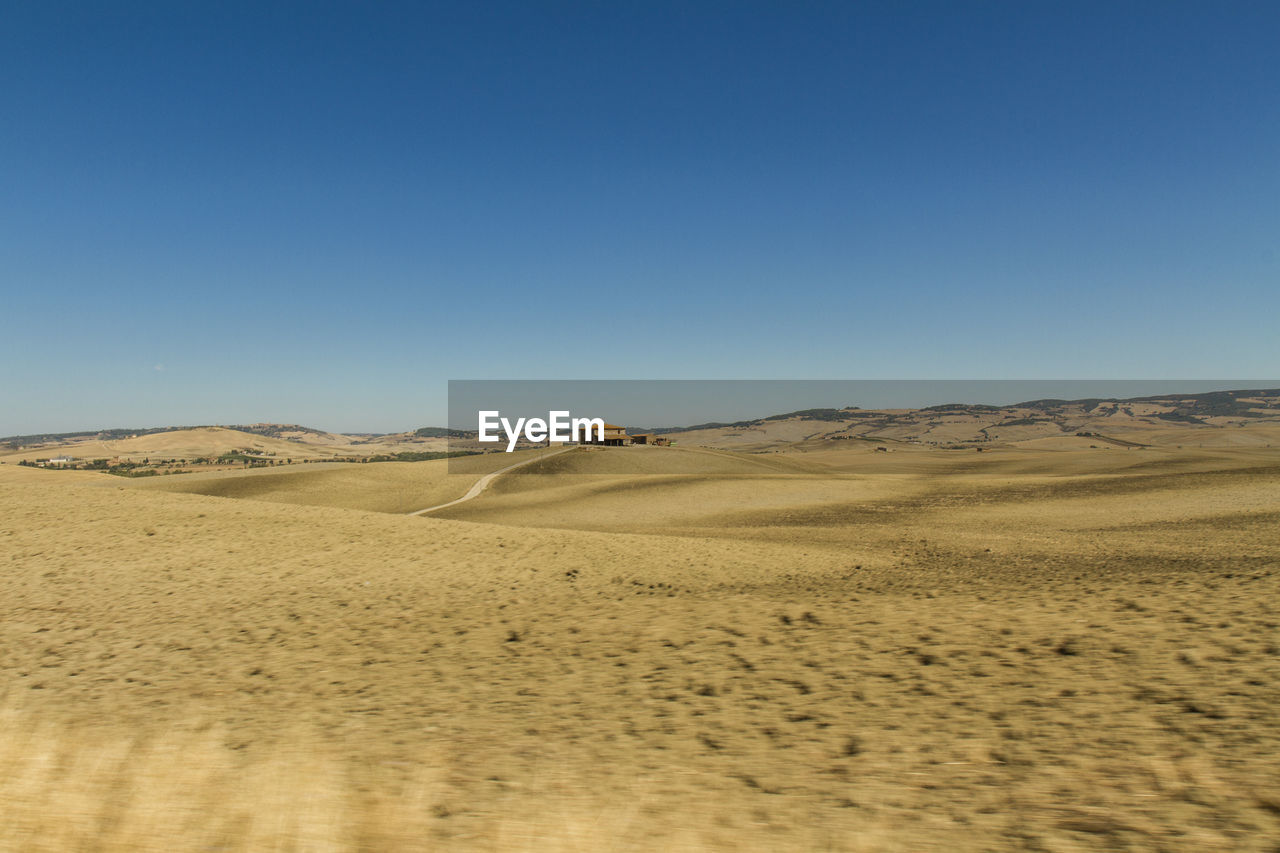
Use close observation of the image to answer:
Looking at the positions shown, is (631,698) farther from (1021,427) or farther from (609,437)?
(1021,427)

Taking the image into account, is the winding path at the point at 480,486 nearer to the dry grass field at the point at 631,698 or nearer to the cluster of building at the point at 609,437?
the cluster of building at the point at 609,437

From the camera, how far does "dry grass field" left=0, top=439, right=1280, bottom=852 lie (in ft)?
14.2

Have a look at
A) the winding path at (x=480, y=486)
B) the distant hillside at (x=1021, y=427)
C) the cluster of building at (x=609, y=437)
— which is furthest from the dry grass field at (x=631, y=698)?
the distant hillside at (x=1021, y=427)

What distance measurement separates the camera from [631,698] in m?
6.60

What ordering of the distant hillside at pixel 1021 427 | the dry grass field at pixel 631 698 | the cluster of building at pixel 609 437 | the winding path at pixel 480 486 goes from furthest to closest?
the distant hillside at pixel 1021 427 → the cluster of building at pixel 609 437 → the winding path at pixel 480 486 → the dry grass field at pixel 631 698

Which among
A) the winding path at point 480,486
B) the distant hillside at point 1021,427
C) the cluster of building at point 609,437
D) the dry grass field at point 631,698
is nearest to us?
the dry grass field at point 631,698

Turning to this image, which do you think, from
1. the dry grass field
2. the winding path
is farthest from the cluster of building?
the dry grass field

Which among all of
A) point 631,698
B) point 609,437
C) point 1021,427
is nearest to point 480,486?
point 609,437

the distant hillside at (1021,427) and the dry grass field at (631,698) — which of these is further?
the distant hillside at (1021,427)

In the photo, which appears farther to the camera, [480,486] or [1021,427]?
[1021,427]

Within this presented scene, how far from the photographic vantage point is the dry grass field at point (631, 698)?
4320 mm

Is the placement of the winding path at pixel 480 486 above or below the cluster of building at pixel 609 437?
below

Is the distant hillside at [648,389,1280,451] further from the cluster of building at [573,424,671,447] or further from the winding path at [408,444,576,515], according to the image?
the winding path at [408,444,576,515]

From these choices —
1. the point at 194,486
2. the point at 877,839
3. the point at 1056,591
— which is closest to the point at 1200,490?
the point at 1056,591
